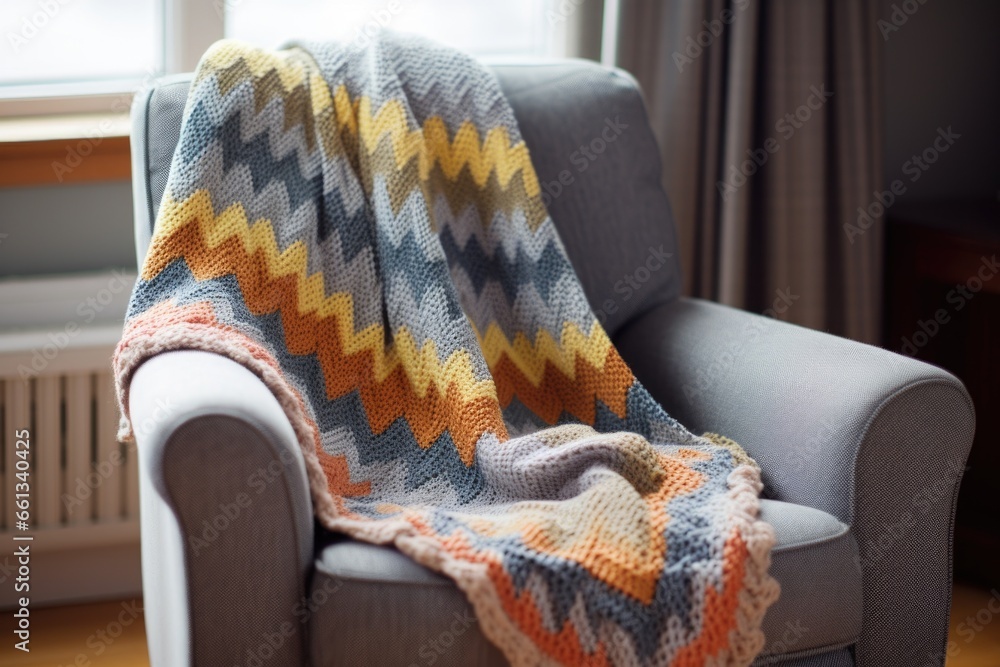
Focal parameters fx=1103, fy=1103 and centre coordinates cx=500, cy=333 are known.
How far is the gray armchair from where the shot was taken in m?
1.14

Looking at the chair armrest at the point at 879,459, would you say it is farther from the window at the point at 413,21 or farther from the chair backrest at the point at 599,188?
the window at the point at 413,21

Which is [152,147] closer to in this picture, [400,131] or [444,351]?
[400,131]

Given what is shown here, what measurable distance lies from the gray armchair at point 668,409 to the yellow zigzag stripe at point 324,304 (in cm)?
13

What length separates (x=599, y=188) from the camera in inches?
69.8

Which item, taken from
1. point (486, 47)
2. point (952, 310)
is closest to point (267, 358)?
point (486, 47)

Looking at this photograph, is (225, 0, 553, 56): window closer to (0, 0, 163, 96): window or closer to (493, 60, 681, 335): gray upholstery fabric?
(0, 0, 163, 96): window

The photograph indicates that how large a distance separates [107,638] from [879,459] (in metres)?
1.32

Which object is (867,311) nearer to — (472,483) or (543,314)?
(543,314)

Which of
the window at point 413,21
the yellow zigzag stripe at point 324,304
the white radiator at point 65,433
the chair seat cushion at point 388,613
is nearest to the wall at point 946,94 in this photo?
the window at point 413,21

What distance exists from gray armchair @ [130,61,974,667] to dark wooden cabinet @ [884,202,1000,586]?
0.66 m

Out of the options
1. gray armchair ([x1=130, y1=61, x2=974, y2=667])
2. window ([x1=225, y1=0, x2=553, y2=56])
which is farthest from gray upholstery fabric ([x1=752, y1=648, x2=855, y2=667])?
window ([x1=225, y1=0, x2=553, y2=56])

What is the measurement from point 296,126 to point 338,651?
2.60 ft

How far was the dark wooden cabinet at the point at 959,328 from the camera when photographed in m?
2.14

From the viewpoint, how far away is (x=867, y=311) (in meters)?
2.19
